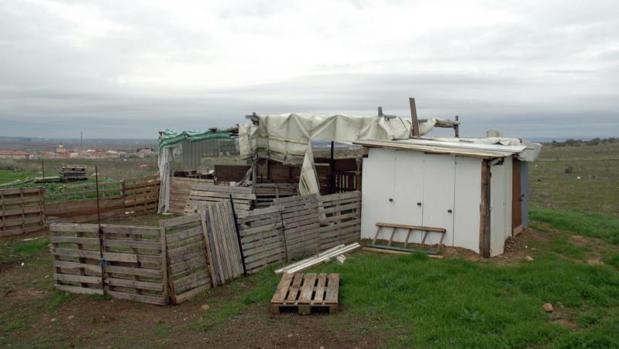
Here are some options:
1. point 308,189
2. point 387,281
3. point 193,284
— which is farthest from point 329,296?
point 308,189

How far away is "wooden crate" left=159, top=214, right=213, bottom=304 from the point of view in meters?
8.60

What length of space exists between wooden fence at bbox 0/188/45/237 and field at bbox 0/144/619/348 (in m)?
3.31

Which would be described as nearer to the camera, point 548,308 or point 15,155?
point 548,308

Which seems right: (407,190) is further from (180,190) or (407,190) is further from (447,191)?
(180,190)

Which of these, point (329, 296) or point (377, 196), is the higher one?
point (377, 196)

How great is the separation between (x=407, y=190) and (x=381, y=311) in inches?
194

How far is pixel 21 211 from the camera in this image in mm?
14641

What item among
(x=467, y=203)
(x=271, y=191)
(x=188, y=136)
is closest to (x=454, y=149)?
(x=467, y=203)

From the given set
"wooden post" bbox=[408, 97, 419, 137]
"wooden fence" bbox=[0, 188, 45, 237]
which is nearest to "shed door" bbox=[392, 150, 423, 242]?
"wooden post" bbox=[408, 97, 419, 137]

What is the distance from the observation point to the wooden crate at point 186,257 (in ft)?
28.2

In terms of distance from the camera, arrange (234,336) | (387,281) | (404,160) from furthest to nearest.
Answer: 1. (404,160)
2. (387,281)
3. (234,336)

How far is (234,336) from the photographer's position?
7113 mm

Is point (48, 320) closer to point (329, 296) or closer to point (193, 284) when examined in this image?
point (193, 284)

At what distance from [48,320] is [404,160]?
8.20 metres
